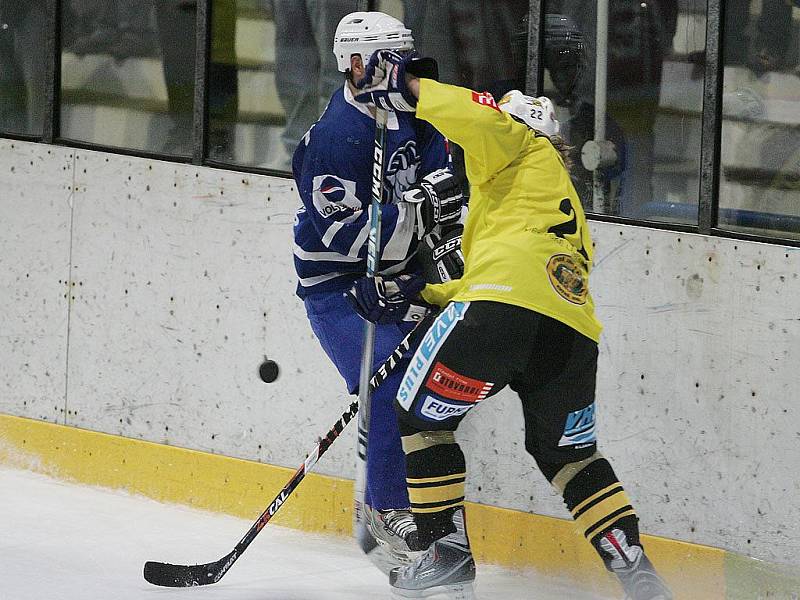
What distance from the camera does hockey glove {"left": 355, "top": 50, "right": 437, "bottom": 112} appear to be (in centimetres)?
289

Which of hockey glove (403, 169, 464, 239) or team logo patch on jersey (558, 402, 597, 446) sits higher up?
hockey glove (403, 169, 464, 239)

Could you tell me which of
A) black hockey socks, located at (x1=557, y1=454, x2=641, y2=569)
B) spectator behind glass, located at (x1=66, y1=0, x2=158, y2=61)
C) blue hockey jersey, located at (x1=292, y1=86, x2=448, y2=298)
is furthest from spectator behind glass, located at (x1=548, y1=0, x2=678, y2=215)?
spectator behind glass, located at (x1=66, y1=0, x2=158, y2=61)

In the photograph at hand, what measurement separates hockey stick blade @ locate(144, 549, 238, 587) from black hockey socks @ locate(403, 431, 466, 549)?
22.5 inches

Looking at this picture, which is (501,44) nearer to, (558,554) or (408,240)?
(408,240)

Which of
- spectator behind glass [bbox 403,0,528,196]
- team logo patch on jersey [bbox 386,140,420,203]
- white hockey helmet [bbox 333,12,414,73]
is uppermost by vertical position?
spectator behind glass [bbox 403,0,528,196]

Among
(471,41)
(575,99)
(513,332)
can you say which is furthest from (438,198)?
(471,41)

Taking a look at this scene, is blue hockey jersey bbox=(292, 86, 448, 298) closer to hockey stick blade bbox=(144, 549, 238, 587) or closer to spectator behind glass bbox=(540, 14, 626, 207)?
spectator behind glass bbox=(540, 14, 626, 207)

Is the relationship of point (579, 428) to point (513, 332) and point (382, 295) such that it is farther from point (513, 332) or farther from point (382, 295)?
point (382, 295)

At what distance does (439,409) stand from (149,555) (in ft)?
3.65

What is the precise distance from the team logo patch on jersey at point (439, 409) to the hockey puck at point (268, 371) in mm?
1162

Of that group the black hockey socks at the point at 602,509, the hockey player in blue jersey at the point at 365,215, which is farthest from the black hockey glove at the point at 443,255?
the black hockey socks at the point at 602,509

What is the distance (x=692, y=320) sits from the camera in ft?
11.0

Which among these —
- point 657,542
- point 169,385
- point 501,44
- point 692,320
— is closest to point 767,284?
point 692,320

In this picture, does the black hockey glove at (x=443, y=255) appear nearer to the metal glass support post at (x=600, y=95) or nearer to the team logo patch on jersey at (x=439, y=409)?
the team logo patch on jersey at (x=439, y=409)
